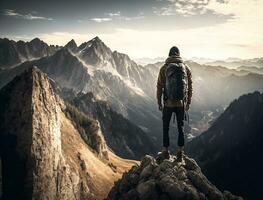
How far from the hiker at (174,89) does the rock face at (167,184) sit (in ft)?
5.01

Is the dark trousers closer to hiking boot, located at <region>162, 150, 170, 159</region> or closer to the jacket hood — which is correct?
hiking boot, located at <region>162, 150, 170, 159</region>

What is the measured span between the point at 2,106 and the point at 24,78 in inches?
410

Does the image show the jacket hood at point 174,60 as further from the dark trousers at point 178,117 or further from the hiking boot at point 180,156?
the hiking boot at point 180,156

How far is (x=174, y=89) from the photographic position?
2055 cm

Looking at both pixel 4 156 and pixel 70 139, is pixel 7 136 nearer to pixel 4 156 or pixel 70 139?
pixel 4 156

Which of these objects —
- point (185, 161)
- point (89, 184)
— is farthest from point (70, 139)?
point (185, 161)

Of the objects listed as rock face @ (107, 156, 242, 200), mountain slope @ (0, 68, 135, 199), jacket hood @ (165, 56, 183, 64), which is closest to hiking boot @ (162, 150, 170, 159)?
rock face @ (107, 156, 242, 200)

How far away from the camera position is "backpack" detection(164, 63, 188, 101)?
20531 mm

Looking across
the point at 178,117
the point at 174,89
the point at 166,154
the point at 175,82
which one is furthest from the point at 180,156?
the point at 175,82

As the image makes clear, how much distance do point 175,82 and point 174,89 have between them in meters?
0.43

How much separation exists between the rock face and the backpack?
4494mm

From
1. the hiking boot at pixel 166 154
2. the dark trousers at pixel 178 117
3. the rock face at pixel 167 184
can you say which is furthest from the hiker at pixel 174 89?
the rock face at pixel 167 184

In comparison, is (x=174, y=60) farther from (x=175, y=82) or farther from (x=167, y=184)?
(x=167, y=184)

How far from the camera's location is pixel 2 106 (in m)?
93.6
